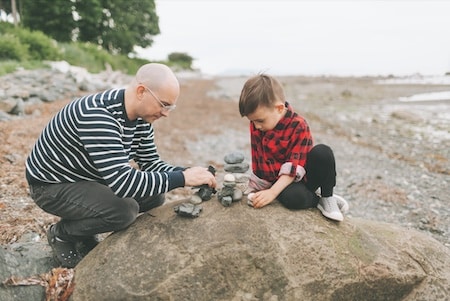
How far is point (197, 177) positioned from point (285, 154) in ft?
2.71

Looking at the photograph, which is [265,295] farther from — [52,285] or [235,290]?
[52,285]

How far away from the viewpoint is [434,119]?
1834 centimetres

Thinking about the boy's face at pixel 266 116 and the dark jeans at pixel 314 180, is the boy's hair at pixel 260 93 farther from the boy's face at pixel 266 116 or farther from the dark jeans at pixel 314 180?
the dark jeans at pixel 314 180

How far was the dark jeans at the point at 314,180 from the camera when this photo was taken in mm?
3717

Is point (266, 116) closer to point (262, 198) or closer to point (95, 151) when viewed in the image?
point (262, 198)

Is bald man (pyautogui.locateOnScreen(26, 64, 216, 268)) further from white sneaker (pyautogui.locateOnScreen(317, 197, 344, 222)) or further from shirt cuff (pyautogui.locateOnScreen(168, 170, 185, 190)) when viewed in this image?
Result: white sneaker (pyautogui.locateOnScreen(317, 197, 344, 222))

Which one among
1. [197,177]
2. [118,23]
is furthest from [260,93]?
[118,23]

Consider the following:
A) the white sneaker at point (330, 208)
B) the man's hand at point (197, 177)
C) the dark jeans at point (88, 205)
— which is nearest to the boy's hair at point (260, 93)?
the man's hand at point (197, 177)

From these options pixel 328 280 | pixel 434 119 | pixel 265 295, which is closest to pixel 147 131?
pixel 265 295

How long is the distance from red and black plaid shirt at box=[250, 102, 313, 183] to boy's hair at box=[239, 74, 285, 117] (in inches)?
10.8

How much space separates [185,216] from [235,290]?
0.79 metres

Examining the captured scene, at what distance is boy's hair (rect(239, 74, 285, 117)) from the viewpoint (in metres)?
3.56

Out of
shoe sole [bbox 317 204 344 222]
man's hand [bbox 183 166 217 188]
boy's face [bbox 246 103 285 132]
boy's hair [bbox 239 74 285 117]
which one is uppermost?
boy's hair [bbox 239 74 285 117]

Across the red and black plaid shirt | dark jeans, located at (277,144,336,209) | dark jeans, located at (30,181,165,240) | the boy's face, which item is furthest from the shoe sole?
dark jeans, located at (30,181,165,240)
